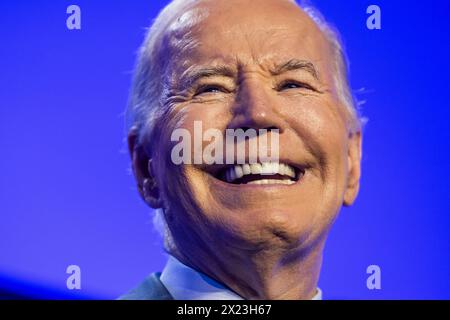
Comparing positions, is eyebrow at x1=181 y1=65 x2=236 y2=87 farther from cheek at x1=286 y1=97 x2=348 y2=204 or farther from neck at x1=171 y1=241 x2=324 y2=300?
neck at x1=171 y1=241 x2=324 y2=300

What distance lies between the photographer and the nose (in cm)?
112

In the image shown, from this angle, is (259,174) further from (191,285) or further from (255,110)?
(191,285)

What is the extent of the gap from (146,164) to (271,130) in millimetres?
281

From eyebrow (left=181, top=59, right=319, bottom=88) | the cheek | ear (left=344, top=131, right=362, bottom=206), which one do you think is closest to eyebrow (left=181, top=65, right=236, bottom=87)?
eyebrow (left=181, top=59, right=319, bottom=88)

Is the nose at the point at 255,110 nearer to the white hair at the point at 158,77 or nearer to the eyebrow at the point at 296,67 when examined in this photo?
the eyebrow at the point at 296,67

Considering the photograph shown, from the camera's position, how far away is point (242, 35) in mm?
1192

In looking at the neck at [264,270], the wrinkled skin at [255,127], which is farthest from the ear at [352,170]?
the neck at [264,270]

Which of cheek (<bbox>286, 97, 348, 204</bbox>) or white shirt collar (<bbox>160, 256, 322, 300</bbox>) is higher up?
cheek (<bbox>286, 97, 348, 204</bbox>)

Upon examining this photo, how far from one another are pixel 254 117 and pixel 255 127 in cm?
2

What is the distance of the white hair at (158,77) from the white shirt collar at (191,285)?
102mm

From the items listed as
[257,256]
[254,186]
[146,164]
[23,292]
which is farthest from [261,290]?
[23,292]

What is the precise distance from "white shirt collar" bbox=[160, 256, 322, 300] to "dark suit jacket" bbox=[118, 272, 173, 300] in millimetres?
13

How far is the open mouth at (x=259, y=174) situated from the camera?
45.5 inches

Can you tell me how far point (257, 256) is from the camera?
1.14m
